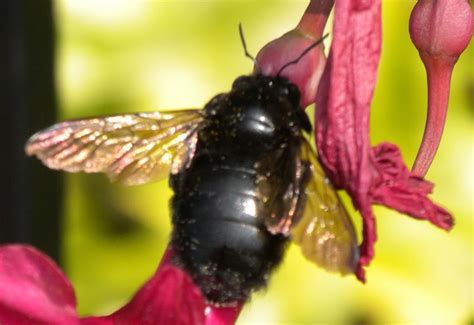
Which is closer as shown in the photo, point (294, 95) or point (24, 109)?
point (294, 95)

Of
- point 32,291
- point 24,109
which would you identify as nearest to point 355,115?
point 32,291

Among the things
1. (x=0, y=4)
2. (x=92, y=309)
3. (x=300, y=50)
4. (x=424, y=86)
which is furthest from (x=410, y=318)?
(x=300, y=50)

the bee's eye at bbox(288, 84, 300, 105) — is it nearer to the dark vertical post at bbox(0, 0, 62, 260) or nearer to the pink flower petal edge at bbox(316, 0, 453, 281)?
the pink flower petal edge at bbox(316, 0, 453, 281)

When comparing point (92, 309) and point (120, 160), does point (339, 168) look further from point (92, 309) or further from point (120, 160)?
point (92, 309)

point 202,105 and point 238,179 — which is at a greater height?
point 238,179

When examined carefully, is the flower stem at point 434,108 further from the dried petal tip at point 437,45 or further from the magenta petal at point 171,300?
the magenta petal at point 171,300

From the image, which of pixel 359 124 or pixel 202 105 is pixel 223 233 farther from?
pixel 202 105

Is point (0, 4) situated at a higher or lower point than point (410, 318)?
higher
